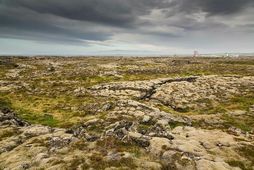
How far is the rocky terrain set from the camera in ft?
119

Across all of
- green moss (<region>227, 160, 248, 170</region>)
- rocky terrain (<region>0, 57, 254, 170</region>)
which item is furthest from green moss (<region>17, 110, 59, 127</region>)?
green moss (<region>227, 160, 248, 170</region>)

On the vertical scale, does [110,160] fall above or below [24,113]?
above

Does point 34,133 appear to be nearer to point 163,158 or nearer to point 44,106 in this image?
point 163,158

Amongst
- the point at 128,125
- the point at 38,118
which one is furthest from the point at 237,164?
the point at 38,118

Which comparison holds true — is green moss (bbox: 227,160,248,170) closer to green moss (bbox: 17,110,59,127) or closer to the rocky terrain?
the rocky terrain

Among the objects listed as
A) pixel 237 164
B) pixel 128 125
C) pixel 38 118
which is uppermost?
pixel 128 125

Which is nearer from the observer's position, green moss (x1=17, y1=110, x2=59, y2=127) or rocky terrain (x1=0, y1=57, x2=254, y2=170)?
rocky terrain (x1=0, y1=57, x2=254, y2=170)

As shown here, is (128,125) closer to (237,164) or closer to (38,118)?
(237,164)

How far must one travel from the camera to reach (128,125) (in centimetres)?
5150

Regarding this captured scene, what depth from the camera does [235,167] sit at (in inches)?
1411

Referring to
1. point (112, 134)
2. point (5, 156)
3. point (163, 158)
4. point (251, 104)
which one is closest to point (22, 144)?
point (5, 156)

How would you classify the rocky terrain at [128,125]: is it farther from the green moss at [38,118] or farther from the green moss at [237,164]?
the green moss at [38,118]

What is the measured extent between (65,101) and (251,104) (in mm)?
57347

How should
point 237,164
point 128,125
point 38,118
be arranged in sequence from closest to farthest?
1. point 237,164
2. point 128,125
3. point 38,118
